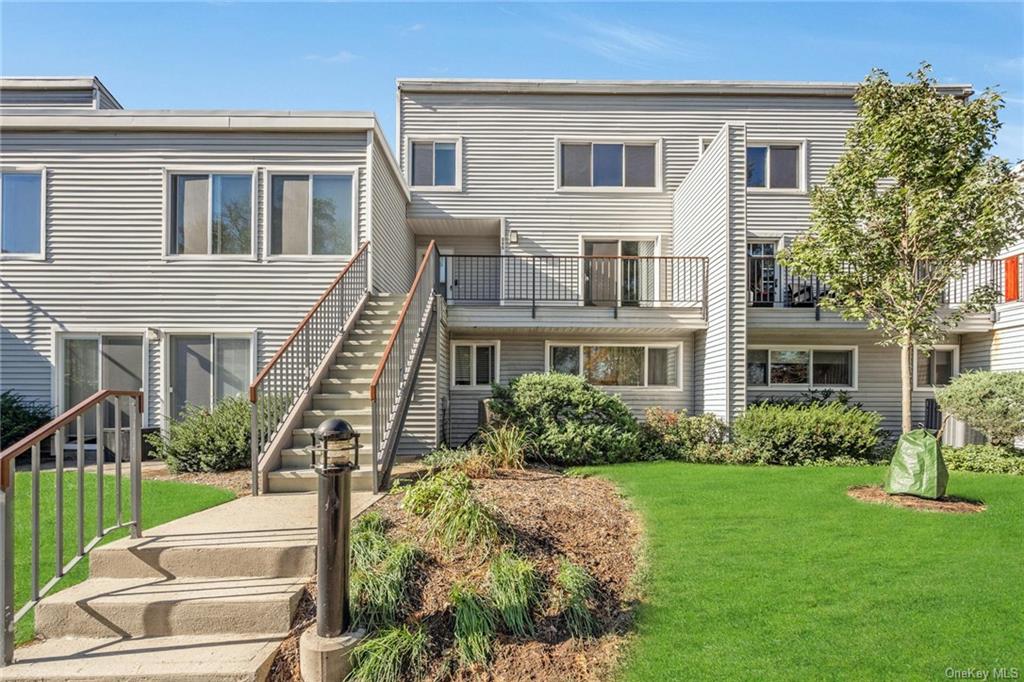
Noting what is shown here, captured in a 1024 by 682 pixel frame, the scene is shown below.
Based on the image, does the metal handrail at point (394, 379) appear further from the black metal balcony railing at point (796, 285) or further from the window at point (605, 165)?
the black metal balcony railing at point (796, 285)

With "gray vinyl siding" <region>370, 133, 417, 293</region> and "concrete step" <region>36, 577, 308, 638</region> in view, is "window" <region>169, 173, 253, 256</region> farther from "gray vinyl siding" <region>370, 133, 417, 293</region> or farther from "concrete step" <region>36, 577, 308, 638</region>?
"concrete step" <region>36, 577, 308, 638</region>

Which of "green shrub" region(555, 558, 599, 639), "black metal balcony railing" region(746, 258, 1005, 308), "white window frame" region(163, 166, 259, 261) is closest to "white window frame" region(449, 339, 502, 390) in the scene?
"white window frame" region(163, 166, 259, 261)

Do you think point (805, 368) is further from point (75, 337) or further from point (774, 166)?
point (75, 337)

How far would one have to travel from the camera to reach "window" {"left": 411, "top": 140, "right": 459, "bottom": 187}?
46.6 ft

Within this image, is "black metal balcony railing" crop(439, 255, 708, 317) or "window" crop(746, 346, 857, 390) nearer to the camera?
"black metal balcony railing" crop(439, 255, 708, 317)

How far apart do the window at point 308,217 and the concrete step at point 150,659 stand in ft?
24.4

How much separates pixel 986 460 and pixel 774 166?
8313 mm

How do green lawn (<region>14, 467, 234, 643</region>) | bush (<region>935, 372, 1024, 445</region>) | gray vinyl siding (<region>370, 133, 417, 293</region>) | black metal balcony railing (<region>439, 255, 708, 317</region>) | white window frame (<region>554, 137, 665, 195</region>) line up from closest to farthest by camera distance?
1. green lawn (<region>14, 467, 234, 643</region>)
2. bush (<region>935, 372, 1024, 445</region>)
3. gray vinyl siding (<region>370, 133, 417, 293</region>)
4. black metal balcony railing (<region>439, 255, 708, 317</region>)
5. white window frame (<region>554, 137, 665, 195</region>)

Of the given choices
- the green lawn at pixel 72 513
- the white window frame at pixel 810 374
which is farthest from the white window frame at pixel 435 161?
the green lawn at pixel 72 513

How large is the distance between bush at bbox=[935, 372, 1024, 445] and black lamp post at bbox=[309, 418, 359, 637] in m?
10.7

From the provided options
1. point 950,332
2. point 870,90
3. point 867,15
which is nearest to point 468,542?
point 870,90

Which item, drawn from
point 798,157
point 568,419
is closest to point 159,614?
point 568,419

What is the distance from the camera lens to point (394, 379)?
277 inches

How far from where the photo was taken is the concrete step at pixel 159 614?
355 cm
